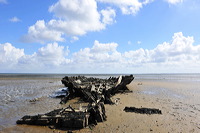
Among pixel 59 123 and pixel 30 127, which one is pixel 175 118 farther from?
pixel 30 127

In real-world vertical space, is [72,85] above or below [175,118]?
above

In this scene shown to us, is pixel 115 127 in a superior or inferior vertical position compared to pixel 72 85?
inferior

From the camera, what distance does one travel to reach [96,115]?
858cm

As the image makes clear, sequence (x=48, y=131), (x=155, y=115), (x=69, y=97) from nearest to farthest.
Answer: (x=48, y=131) → (x=155, y=115) → (x=69, y=97)

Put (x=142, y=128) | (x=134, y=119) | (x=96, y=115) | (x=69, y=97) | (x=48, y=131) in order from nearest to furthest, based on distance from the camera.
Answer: (x=48, y=131) < (x=142, y=128) < (x=96, y=115) < (x=134, y=119) < (x=69, y=97)

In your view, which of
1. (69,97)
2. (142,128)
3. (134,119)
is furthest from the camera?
(69,97)

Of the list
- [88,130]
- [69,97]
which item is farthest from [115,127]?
[69,97]

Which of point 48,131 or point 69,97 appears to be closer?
point 48,131

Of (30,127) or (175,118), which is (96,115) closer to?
(30,127)

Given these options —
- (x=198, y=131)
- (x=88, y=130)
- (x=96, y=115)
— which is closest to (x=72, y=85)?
(x=96, y=115)

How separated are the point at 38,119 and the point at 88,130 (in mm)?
2499

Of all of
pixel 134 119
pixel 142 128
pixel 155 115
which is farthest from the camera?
pixel 155 115

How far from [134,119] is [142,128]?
1.30m

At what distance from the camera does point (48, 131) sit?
24.1 feet
